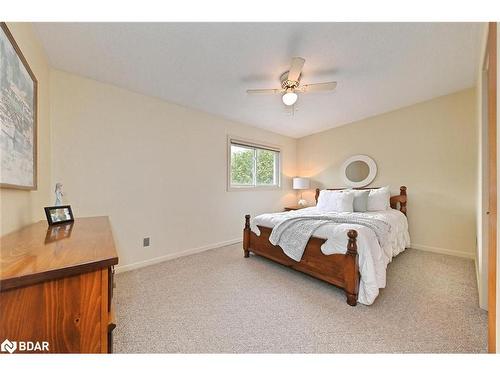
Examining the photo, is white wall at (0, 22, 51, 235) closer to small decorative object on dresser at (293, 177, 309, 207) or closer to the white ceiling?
the white ceiling

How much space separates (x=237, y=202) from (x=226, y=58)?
7.67 feet

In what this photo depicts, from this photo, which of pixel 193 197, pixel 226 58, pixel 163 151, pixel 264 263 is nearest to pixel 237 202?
pixel 193 197

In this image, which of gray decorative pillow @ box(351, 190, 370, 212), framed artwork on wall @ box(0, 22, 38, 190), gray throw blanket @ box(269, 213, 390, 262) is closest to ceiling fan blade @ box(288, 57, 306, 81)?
gray throw blanket @ box(269, 213, 390, 262)

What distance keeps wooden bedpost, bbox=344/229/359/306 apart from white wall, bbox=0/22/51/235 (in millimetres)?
2298

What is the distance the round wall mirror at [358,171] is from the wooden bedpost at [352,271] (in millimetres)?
2404

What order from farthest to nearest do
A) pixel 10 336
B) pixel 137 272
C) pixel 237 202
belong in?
pixel 237 202, pixel 137 272, pixel 10 336

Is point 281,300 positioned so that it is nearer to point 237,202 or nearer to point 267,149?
point 237,202

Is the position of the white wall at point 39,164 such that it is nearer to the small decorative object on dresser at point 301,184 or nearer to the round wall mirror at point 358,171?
the small decorative object on dresser at point 301,184

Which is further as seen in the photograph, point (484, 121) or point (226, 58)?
point (226, 58)

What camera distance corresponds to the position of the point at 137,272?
2430mm

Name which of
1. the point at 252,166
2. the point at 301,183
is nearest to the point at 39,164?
the point at 252,166

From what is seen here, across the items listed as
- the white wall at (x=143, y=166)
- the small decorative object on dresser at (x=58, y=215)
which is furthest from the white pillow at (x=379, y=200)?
the small decorative object on dresser at (x=58, y=215)

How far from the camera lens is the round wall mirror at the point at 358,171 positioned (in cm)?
372

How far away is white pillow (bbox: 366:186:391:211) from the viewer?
313 centimetres
